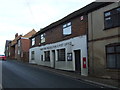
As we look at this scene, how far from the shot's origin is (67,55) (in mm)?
21094

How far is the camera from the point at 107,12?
15062mm

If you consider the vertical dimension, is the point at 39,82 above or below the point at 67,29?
below

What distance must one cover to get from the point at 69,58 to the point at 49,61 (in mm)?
6851

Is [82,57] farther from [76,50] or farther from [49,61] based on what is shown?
[49,61]

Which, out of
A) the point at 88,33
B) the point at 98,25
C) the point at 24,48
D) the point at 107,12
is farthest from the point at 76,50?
the point at 24,48

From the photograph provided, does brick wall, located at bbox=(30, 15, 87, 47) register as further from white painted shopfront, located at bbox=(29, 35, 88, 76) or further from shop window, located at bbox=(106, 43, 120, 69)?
shop window, located at bbox=(106, 43, 120, 69)

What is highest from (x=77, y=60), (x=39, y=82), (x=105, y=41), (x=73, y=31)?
(x=73, y=31)

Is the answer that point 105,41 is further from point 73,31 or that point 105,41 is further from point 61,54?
point 61,54

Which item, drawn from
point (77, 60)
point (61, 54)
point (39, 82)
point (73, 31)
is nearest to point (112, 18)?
point (73, 31)

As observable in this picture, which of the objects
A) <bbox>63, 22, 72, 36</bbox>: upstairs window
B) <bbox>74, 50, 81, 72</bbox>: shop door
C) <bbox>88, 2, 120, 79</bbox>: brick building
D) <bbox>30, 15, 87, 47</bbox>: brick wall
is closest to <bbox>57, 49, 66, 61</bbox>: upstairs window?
<bbox>30, 15, 87, 47</bbox>: brick wall

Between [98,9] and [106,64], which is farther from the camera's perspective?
[98,9]

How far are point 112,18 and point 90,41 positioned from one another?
10.0 ft

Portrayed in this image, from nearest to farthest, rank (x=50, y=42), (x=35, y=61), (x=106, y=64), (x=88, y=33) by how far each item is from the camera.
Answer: (x=106, y=64)
(x=88, y=33)
(x=50, y=42)
(x=35, y=61)

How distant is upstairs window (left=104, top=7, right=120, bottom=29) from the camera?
1413 centimetres
